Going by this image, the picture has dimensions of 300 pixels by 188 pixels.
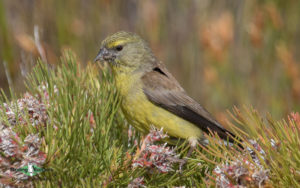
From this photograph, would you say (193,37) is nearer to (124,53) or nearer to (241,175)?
(124,53)

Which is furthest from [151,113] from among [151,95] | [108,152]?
[108,152]

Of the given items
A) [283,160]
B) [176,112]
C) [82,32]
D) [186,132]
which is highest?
[82,32]

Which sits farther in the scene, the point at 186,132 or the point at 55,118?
the point at 186,132

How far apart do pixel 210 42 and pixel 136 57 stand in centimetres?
136

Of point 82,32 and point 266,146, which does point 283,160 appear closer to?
point 266,146

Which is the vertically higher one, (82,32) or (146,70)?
(82,32)

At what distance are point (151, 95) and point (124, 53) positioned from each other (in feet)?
1.65

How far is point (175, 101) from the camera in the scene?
10.3 ft

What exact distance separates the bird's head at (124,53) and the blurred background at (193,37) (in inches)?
56.3

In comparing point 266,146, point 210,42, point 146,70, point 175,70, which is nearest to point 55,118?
point 266,146

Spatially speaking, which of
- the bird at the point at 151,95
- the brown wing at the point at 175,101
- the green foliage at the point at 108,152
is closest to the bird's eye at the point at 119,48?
the bird at the point at 151,95

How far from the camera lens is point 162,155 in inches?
64.6

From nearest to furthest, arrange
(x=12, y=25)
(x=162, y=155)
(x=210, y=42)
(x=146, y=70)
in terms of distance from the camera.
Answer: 1. (x=162, y=155)
2. (x=146, y=70)
3. (x=210, y=42)
4. (x=12, y=25)

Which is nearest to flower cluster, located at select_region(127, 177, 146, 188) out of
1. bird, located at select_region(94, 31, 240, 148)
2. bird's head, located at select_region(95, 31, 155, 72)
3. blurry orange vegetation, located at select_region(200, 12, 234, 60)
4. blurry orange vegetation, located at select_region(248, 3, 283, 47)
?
bird, located at select_region(94, 31, 240, 148)
